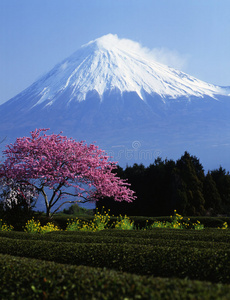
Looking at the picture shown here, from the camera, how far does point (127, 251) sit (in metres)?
7.14

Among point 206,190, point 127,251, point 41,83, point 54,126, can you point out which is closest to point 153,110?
point 54,126

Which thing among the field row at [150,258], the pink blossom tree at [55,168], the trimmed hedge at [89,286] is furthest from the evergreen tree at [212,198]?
the trimmed hedge at [89,286]

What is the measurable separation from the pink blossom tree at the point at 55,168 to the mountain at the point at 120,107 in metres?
72.8

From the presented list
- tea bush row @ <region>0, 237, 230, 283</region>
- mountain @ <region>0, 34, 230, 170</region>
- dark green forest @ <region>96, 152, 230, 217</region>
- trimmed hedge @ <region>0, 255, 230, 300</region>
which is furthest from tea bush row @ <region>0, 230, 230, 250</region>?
mountain @ <region>0, 34, 230, 170</region>

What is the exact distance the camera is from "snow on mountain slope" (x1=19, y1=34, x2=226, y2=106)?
107188mm

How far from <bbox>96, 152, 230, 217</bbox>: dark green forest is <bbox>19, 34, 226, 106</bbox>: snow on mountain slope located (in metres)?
81.2

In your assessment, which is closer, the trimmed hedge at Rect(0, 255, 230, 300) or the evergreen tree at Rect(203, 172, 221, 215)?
the trimmed hedge at Rect(0, 255, 230, 300)

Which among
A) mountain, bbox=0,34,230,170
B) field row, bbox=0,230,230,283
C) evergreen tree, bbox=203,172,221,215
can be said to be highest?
mountain, bbox=0,34,230,170

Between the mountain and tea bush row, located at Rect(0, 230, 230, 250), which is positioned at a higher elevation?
the mountain

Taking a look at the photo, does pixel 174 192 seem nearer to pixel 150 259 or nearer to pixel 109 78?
pixel 150 259

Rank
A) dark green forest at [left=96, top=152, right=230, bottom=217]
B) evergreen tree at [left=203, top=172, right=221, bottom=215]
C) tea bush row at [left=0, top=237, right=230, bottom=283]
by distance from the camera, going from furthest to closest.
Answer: evergreen tree at [left=203, top=172, right=221, bottom=215]
dark green forest at [left=96, top=152, right=230, bottom=217]
tea bush row at [left=0, top=237, right=230, bottom=283]

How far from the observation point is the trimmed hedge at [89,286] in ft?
12.8

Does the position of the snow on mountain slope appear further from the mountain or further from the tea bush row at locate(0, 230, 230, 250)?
the tea bush row at locate(0, 230, 230, 250)

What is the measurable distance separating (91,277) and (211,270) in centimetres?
251
